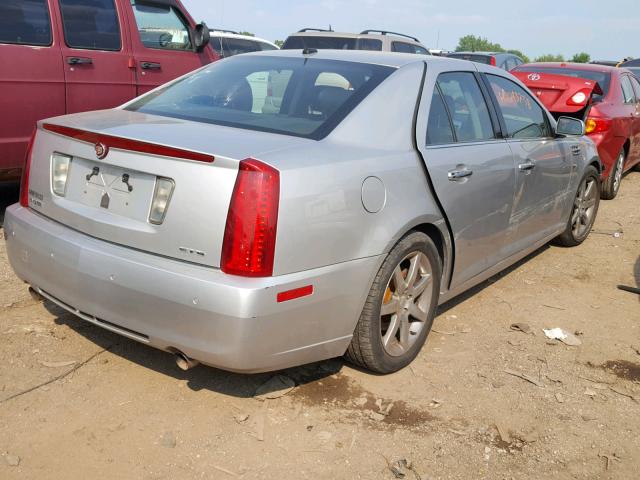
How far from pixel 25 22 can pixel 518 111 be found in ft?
12.1

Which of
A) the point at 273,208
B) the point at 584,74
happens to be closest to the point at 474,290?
the point at 273,208

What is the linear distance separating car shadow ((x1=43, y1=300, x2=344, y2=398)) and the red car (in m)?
5.47

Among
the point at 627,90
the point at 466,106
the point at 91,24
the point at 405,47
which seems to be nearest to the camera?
the point at 466,106

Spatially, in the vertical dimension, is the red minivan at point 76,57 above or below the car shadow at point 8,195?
above

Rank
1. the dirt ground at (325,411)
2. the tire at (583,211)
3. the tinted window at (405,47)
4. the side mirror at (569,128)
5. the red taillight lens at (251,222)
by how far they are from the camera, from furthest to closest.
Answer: the tinted window at (405,47) → the tire at (583,211) → the side mirror at (569,128) → the dirt ground at (325,411) → the red taillight lens at (251,222)

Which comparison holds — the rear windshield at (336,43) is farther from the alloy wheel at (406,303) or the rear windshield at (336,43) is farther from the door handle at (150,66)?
the alloy wheel at (406,303)

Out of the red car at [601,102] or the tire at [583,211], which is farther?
the red car at [601,102]

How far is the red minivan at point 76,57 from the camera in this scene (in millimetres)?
5266

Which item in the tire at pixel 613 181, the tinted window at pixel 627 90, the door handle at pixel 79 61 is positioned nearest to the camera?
the door handle at pixel 79 61

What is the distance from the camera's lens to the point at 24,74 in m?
5.29

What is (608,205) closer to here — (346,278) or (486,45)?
(346,278)

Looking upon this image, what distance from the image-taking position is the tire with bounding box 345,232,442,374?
10.5 ft

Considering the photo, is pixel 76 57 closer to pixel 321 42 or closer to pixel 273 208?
pixel 273 208

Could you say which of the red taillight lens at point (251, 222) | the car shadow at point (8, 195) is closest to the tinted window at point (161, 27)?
the car shadow at point (8, 195)
